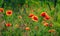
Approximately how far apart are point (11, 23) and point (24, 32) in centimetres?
27

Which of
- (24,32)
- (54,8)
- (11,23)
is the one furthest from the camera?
(54,8)

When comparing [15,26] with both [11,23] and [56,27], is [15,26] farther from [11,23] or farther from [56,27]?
[56,27]

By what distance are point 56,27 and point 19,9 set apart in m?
0.74

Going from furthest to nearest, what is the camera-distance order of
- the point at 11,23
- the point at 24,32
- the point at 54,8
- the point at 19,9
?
the point at 54,8 → the point at 19,9 → the point at 11,23 → the point at 24,32

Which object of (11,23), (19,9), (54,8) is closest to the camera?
(11,23)

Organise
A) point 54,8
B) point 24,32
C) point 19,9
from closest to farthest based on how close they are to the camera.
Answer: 1. point 24,32
2. point 19,9
3. point 54,8

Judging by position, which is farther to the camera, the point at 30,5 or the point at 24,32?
the point at 30,5

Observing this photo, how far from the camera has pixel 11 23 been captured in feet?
9.31

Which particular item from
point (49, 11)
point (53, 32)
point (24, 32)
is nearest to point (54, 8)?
point (49, 11)

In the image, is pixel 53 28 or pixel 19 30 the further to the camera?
pixel 53 28

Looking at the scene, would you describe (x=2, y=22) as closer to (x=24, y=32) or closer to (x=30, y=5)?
(x=24, y=32)

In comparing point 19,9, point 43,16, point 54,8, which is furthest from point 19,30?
point 54,8

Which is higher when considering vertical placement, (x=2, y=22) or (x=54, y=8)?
(x=2, y=22)

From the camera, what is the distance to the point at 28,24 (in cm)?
281
